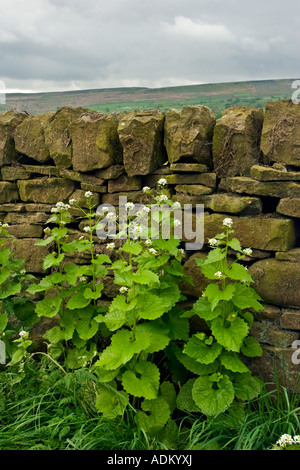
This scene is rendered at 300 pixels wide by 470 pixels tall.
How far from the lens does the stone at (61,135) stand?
4.50m

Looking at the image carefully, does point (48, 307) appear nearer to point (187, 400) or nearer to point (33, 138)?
point (187, 400)

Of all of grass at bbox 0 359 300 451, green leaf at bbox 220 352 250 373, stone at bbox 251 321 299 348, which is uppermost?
green leaf at bbox 220 352 250 373

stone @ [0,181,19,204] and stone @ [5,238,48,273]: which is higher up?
stone @ [0,181,19,204]

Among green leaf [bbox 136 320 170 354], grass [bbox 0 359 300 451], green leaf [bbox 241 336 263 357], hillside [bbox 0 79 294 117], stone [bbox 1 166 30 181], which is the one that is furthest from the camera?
hillside [bbox 0 79 294 117]

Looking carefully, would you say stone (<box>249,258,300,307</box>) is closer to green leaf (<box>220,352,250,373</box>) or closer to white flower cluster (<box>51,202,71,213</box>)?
green leaf (<box>220,352,250,373</box>)

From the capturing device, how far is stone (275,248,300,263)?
3.64 m

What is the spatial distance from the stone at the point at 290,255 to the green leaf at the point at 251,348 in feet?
2.52

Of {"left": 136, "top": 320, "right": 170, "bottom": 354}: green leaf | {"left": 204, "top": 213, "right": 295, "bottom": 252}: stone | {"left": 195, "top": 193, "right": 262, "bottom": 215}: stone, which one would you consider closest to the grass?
{"left": 136, "top": 320, "right": 170, "bottom": 354}: green leaf

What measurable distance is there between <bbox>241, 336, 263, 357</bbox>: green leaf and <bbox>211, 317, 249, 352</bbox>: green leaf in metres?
0.30

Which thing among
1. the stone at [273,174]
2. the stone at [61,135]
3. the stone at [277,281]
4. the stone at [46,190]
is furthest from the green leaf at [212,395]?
the stone at [61,135]

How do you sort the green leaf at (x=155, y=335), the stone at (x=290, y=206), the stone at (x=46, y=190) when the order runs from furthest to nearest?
the stone at (x=46, y=190) < the stone at (x=290, y=206) < the green leaf at (x=155, y=335)

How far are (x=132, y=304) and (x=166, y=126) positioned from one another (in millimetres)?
1984

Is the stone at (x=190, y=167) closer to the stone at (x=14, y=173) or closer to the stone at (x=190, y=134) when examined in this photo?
the stone at (x=190, y=134)

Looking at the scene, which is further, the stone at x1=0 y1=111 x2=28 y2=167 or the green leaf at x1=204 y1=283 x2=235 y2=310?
the stone at x1=0 y1=111 x2=28 y2=167
